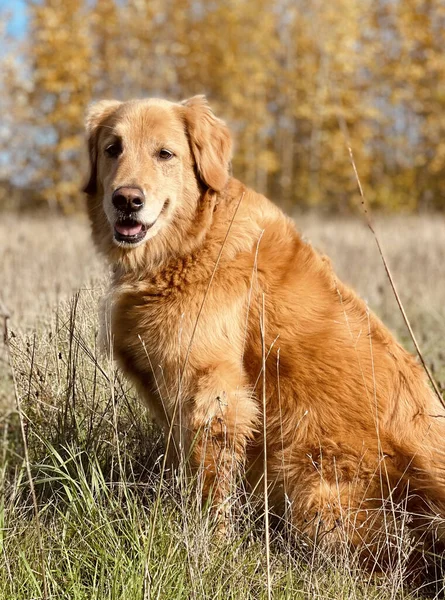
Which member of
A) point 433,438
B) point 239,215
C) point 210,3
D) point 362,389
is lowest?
point 433,438

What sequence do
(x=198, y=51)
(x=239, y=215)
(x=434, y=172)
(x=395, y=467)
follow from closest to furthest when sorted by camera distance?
(x=395, y=467)
(x=239, y=215)
(x=434, y=172)
(x=198, y=51)

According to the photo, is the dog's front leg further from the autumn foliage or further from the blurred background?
the autumn foliage

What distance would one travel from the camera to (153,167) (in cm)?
292

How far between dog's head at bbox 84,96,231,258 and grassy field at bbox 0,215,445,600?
42 cm

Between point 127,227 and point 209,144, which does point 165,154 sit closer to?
point 209,144

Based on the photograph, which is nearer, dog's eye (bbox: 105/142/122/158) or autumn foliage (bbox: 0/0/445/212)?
dog's eye (bbox: 105/142/122/158)

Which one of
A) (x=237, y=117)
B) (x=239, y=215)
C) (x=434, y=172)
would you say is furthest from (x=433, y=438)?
(x=237, y=117)

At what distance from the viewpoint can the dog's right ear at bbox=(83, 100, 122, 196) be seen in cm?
321

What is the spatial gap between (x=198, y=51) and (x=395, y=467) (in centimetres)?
2396

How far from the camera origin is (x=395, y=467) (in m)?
2.48

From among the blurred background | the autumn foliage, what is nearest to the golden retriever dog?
the blurred background

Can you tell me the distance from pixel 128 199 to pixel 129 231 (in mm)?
174

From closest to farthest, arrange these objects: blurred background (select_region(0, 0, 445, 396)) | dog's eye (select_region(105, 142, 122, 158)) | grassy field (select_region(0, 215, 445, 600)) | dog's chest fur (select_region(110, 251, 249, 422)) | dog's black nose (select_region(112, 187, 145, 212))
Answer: grassy field (select_region(0, 215, 445, 600)) < dog's chest fur (select_region(110, 251, 249, 422)) < dog's black nose (select_region(112, 187, 145, 212)) < dog's eye (select_region(105, 142, 122, 158)) < blurred background (select_region(0, 0, 445, 396))

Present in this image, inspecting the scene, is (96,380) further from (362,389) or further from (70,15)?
(70,15)
